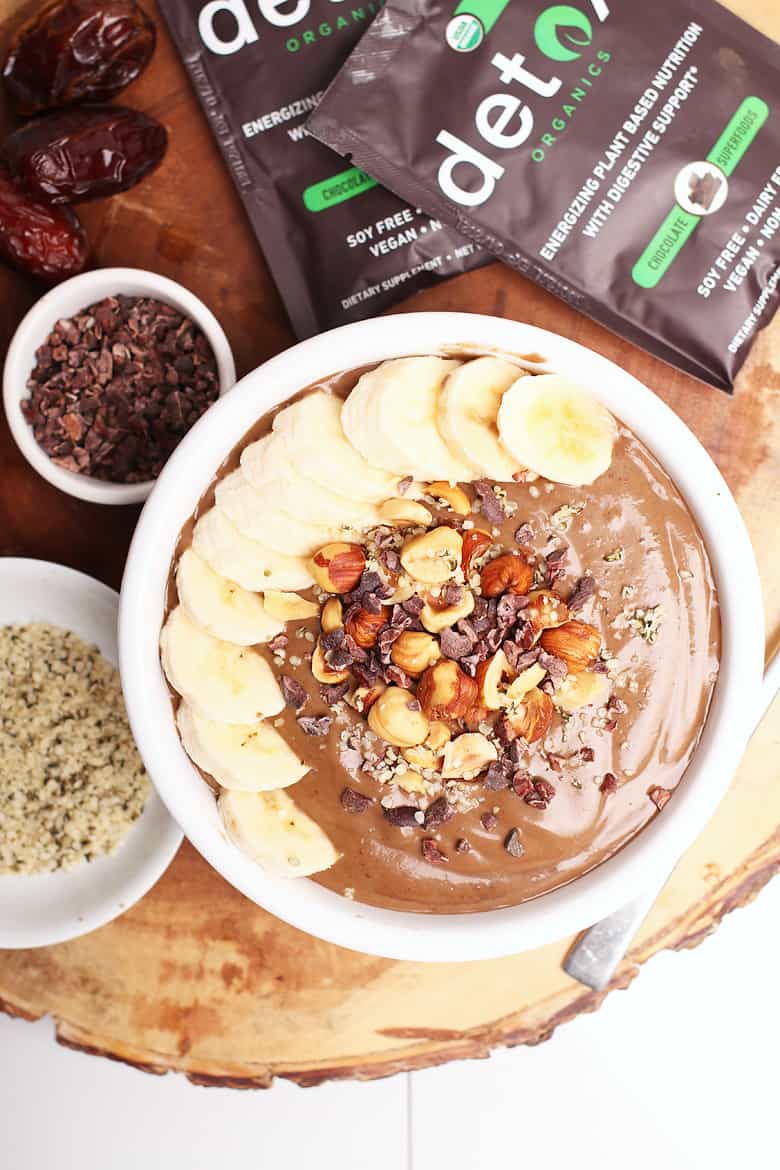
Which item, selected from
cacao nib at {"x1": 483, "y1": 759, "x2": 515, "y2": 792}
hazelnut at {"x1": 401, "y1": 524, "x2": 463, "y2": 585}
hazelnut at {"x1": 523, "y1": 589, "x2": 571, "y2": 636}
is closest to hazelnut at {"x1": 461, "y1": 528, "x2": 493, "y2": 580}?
hazelnut at {"x1": 401, "y1": 524, "x2": 463, "y2": 585}

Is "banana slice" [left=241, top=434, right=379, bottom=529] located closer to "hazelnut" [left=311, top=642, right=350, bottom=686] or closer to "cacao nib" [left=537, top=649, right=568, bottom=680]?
"hazelnut" [left=311, top=642, right=350, bottom=686]

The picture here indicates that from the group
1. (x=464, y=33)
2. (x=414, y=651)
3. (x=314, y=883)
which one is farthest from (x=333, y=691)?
(x=464, y=33)

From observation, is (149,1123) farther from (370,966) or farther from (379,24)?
(379,24)

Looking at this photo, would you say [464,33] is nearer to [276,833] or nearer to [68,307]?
[68,307]

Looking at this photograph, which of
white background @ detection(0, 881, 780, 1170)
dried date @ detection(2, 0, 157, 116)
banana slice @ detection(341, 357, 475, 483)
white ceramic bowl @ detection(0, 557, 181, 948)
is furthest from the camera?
white background @ detection(0, 881, 780, 1170)

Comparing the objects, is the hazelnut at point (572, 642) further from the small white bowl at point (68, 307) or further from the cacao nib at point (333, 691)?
the small white bowl at point (68, 307)

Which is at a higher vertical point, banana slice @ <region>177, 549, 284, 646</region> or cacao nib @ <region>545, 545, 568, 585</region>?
cacao nib @ <region>545, 545, 568, 585</region>
